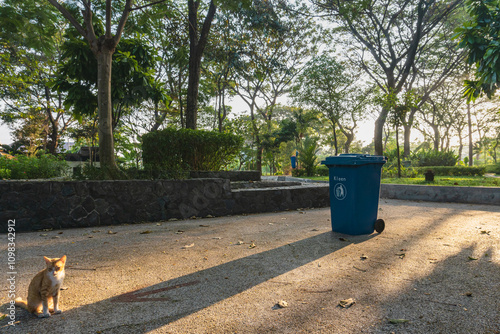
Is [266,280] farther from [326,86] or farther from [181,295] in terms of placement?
[326,86]

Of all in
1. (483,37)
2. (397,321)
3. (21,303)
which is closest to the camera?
(397,321)

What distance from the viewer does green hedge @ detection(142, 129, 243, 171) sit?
7.35 m

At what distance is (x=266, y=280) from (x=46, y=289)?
5.37 ft

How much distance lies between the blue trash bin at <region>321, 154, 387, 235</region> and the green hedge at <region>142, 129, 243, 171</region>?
4302mm

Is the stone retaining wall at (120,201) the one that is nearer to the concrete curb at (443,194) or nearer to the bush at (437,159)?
the concrete curb at (443,194)

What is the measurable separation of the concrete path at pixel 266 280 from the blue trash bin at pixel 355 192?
0.66 feet

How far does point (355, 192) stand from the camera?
385 cm

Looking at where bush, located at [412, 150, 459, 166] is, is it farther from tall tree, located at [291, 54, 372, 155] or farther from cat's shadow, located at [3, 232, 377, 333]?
cat's shadow, located at [3, 232, 377, 333]

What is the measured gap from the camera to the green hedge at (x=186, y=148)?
24.1 ft

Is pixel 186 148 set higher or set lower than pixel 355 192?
higher

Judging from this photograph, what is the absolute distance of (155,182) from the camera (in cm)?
524

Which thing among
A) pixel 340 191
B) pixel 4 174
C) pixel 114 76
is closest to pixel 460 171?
→ pixel 340 191

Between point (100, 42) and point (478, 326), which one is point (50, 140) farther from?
point (478, 326)

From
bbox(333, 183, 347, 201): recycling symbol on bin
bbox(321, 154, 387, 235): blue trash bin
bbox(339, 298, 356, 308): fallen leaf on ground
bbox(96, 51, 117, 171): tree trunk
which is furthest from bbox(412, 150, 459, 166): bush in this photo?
bbox(339, 298, 356, 308): fallen leaf on ground
